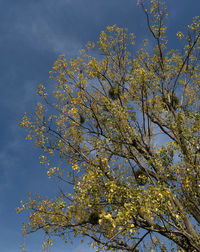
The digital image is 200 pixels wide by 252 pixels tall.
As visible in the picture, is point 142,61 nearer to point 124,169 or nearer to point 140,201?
point 124,169

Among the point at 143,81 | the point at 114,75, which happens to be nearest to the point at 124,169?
the point at 143,81

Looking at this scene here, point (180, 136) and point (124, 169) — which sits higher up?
point (124, 169)

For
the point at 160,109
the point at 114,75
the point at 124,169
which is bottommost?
the point at 124,169

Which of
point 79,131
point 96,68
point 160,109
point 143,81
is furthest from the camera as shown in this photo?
point 96,68

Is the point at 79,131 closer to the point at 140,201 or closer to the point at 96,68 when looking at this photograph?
the point at 96,68

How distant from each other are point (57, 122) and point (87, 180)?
5040mm

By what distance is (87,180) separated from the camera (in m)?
7.72

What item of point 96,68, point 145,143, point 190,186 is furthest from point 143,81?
point 190,186

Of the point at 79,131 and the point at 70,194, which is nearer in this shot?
the point at 70,194

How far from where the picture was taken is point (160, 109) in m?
10.4

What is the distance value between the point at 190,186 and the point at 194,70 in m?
6.91

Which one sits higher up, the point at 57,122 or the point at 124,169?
the point at 57,122

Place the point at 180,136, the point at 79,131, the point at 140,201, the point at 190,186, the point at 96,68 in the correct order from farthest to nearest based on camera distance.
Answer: the point at 96,68
the point at 79,131
the point at 180,136
the point at 190,186
the point at 140,201

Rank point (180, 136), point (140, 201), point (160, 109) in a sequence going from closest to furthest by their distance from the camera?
point (140, 201)
point (180, 136)
point (160, 109)
